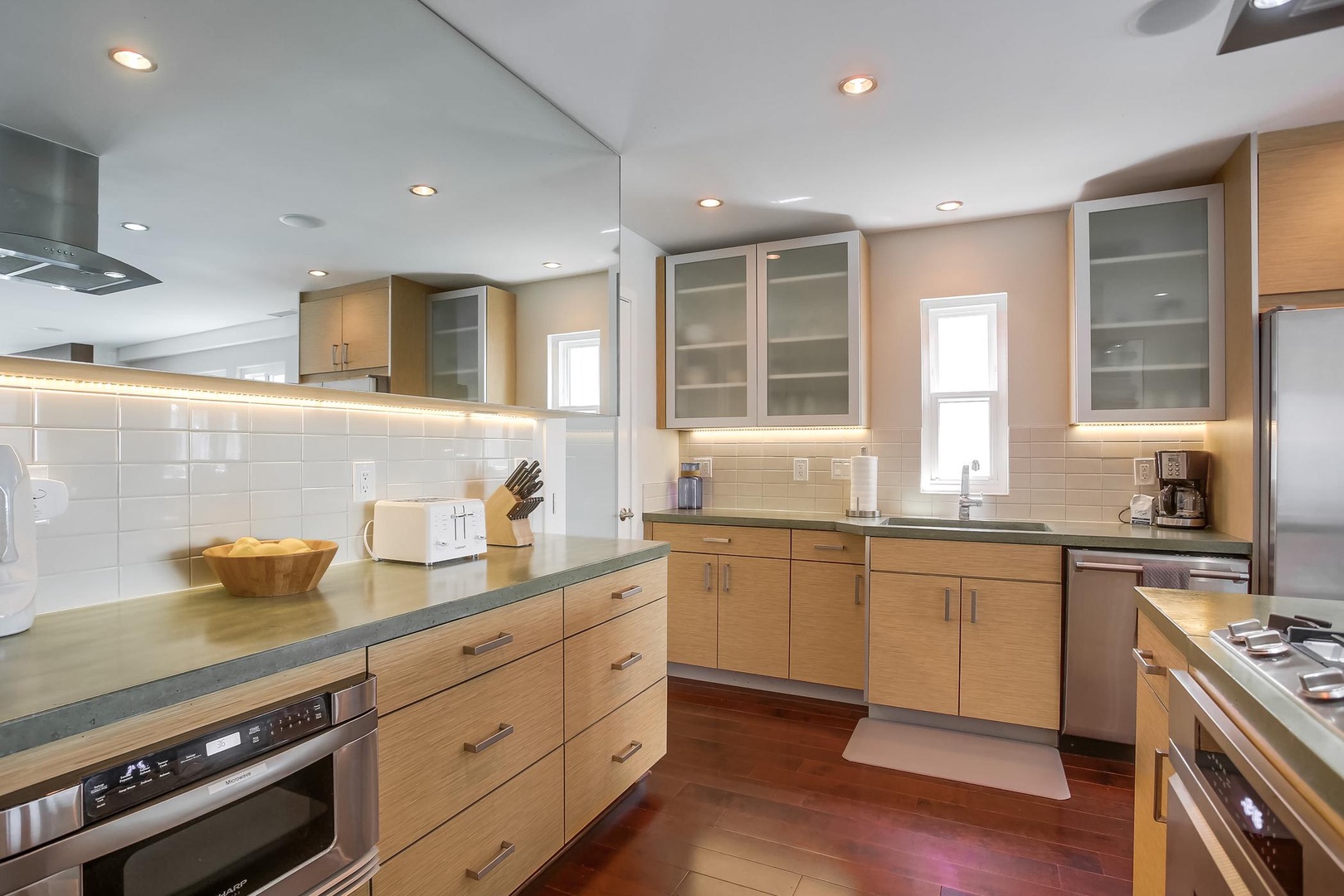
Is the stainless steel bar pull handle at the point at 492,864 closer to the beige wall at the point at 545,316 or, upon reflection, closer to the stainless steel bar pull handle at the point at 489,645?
the stainless steel bar pull handle at the point at 489,645

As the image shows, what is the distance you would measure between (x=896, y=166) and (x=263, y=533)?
8.84 ft

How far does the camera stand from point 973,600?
9.67 ft

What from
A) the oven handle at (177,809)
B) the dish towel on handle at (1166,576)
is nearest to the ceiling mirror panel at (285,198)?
the oven handle at (177,809)

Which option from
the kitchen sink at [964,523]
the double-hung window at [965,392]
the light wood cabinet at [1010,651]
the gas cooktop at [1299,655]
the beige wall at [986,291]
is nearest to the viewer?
the gas cooktop at [1299,655]

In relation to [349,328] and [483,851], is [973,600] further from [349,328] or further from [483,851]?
[349,328]

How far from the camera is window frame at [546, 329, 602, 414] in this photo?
2523 mm

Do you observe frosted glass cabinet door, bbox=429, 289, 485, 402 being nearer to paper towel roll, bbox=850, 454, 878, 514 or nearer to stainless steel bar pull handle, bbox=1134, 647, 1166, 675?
stainless steel bar pull handle, bbox=1134, 647, 1166, 675

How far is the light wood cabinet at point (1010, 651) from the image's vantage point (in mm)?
2859

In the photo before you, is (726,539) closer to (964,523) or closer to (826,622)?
(826,622)

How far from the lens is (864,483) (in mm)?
3607

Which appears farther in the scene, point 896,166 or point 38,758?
point 896,166

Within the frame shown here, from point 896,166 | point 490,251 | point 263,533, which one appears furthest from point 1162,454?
point 263,533

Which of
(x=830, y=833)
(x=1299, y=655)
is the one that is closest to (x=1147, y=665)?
(x=1299, y=655)

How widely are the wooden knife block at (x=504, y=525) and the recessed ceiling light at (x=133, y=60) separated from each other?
150cm
